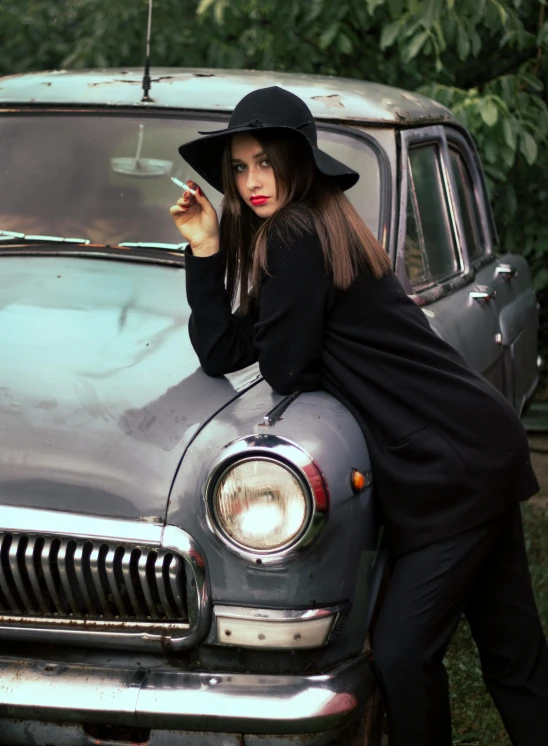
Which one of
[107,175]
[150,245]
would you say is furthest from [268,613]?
[107,175]

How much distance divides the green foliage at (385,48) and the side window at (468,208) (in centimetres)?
89

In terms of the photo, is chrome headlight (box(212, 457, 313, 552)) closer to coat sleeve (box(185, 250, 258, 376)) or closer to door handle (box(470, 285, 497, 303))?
coat sleeve (box(185, 250, 258, 376))

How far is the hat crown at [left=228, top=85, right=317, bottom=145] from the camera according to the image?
256cm

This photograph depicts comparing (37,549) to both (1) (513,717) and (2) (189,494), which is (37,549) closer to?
(2) (189,494)

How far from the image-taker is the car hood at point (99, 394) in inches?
96.7

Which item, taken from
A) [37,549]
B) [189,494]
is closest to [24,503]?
[37,549]

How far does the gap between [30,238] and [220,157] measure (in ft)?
3.22

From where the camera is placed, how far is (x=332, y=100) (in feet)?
12.3

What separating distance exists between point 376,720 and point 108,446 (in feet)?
3.40

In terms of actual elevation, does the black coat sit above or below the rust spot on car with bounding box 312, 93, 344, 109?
below

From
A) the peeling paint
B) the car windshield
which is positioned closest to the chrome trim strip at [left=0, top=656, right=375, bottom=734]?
the car windshield

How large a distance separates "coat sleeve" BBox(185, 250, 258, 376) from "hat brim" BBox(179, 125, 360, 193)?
0.21m

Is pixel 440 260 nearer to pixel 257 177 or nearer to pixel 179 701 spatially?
pixel 257 177

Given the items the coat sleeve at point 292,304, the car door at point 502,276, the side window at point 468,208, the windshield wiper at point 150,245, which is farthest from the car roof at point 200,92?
the coat sleeve at point 292,304
